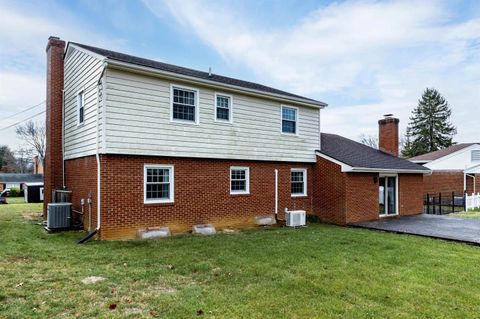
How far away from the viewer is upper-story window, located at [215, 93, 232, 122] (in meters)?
12.5

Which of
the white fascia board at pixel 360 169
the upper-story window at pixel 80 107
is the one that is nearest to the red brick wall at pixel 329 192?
the white fascia board at pixel 360 169

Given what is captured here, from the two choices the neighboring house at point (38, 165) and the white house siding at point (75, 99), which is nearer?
the white house siding at point (75, 99)

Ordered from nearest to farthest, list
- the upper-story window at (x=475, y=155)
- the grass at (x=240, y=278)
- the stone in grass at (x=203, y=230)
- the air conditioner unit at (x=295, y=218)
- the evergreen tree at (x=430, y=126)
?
1. the grass at (x=240, y=278)
2. the stone in grass at (x=203, y=230)
3. the air conditioner unit at (x=295, y=218)
4. the upper-story window at (x=475, y=155)
5. the evergreen tree at (x=430, y=126)

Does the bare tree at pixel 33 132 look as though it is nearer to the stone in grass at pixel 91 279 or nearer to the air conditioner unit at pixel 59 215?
the air conditioner unit at pixel 59 215

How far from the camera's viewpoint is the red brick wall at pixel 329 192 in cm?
1416

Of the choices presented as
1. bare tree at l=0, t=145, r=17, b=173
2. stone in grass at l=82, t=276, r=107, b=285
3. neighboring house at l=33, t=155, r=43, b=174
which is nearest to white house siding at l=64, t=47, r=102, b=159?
stone in grass at l=82, t=276, r=107, b=285

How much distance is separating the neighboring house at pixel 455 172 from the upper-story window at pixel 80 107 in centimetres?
2458

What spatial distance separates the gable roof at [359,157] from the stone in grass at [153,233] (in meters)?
7.81

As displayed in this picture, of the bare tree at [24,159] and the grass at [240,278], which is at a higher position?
the bare tree at [24,159]

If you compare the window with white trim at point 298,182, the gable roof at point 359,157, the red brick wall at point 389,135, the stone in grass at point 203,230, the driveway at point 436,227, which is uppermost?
the red brick wall at point 389,135

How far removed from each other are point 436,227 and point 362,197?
2992 millimetres

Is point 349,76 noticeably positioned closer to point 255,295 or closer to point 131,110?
point 131,110

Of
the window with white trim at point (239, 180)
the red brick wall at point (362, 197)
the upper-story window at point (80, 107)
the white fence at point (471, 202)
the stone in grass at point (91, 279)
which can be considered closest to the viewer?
the stone in grass at point (91, 279)

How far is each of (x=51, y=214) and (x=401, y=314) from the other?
35.1 feet
